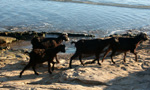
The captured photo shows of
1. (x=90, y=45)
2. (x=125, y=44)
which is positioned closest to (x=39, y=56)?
(x=90, y=45)

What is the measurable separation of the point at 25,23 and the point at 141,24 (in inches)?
456

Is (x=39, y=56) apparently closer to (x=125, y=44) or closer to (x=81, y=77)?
(x=81, y=77)

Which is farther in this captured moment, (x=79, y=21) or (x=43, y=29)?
(x=79, y=21)

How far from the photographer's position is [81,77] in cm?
611

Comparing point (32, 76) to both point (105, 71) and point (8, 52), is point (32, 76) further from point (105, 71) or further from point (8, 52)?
point (8, 52)

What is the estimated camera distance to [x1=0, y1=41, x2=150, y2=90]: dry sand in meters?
5.60

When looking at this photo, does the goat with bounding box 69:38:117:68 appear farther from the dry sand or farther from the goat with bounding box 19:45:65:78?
the goat with bounding box 19:45:65:78

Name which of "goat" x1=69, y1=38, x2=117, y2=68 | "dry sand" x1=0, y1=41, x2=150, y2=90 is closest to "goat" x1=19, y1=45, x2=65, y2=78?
"dry sand" x1=0, y1=41, x2=150, y2=90

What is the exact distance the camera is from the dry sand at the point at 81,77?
5.60m

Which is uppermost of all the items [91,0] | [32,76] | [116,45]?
[91,0]

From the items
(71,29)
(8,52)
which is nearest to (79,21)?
(71,29)

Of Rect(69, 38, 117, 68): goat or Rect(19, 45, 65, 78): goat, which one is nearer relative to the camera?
Rect(19, 45, 65, 78): goat

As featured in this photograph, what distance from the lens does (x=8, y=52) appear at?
32.2ft

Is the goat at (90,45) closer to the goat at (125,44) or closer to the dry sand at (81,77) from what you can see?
the goat at (125,44)
